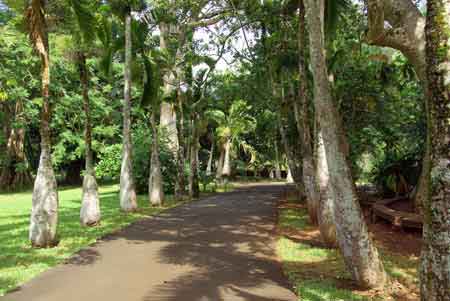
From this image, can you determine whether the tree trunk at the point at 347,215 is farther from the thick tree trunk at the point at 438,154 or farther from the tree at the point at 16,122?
the tree at the point at 16,122

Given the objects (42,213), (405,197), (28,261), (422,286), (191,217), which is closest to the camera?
(422,286)

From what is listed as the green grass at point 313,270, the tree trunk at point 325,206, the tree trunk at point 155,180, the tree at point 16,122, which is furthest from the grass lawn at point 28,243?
the tree at point 16,122

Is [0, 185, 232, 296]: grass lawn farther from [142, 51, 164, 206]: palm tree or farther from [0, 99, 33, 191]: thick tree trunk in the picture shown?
[0, 99, 33, 191]: thick tree trunk

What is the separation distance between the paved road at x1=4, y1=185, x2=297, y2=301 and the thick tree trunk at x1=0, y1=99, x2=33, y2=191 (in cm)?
2305

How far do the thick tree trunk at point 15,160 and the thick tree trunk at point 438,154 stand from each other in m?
30.3

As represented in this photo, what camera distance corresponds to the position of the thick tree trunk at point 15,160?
30.2 metres

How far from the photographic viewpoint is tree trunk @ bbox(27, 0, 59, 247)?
9312 millimetres

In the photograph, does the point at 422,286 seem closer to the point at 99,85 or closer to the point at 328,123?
the point at 328,123

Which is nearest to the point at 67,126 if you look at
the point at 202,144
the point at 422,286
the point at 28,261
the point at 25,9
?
the point at 202,144

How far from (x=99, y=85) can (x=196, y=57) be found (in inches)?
707

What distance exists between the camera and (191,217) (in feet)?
47.2

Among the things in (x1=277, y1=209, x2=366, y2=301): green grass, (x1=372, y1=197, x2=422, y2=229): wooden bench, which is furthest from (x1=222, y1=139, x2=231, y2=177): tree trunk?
(x1=277, y1=209, x2=366, y2=301): green grass

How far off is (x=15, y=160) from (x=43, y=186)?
26.5 meters

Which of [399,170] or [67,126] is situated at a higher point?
[67,126]
